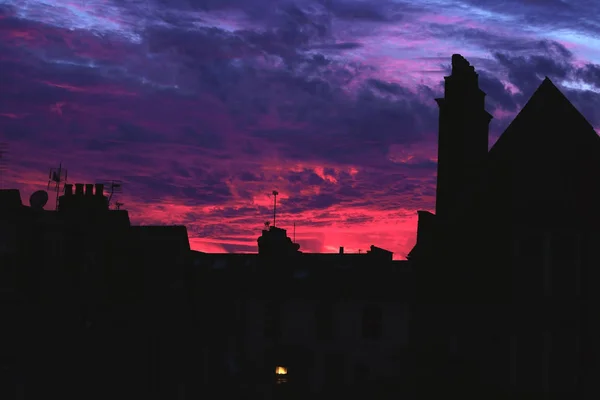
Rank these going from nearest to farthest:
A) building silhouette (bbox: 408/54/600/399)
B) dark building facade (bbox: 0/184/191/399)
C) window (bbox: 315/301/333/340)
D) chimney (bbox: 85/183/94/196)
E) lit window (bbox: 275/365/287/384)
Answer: building silhouette (bbox: 408/54/600/399) → dark building facade (bbox: 0/184/191/399) → chimney (bbox: 85/183/94/196) → lit window (bbox: 275/365/287/384) → window (bbox: 315/301/333/340)

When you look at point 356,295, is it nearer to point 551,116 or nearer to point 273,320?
point 273,320

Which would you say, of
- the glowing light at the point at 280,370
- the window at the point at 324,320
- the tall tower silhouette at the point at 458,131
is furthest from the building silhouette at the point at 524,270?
the glowing light at the point at 280,370

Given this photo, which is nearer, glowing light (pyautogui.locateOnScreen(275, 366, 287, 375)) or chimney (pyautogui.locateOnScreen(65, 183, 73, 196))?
chimney (pyautogui.locateOnScreen(65, 183, 73, 196))

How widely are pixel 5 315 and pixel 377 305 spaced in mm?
28168

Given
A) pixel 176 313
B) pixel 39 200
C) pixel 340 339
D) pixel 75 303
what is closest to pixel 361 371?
pixel 340 339

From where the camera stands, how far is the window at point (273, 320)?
59906 mm

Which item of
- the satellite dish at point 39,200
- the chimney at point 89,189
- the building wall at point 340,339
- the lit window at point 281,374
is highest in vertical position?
the chimney at point 89,189

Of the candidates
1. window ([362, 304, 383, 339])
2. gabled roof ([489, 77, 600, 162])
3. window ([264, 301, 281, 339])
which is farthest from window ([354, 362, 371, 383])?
gabled roof ([489, 77, 600, 162])

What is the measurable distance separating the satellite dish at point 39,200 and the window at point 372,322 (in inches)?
1041

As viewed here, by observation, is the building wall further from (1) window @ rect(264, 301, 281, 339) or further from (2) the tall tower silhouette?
(2) the tall tower silhouette

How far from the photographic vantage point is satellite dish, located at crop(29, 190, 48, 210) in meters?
39.2

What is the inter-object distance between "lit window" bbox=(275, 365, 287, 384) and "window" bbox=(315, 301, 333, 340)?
3306mm

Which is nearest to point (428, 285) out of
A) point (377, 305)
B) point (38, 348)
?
point (38, 348)

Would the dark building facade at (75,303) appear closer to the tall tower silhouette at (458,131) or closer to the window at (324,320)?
the window at (324,320)
